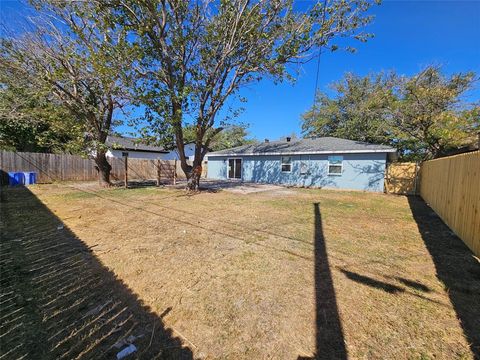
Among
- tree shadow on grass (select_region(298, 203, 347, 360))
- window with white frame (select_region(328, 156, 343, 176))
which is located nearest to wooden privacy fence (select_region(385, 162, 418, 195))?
window with white frame (select_region(328, 156, 343, 176))

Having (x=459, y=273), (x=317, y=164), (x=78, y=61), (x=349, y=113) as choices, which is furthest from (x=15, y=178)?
(x=349, y=113)

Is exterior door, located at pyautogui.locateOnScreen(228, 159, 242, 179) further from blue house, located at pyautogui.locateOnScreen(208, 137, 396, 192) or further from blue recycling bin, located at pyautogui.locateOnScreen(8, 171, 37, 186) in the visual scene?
blue recycling bin, located at pyautogui.locateOnScreen(8, 171, 37, 186)

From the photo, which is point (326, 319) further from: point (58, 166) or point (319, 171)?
point (58, 166)

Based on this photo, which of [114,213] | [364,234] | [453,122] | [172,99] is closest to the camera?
[364,234]

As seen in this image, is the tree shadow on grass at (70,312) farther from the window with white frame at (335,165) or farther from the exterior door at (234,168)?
the exterior door at (234,168)

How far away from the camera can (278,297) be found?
2672 mm

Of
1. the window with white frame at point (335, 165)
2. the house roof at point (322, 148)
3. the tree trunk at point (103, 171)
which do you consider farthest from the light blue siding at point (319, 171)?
the tree trunk at point (103, 171)

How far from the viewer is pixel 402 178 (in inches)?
482

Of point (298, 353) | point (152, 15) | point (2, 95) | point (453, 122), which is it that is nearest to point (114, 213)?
point (298, 353)

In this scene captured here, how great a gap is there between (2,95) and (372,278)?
17946mm

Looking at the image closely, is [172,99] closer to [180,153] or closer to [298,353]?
[180,153]

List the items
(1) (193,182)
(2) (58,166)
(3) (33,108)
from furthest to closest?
(2) (58,166) < (3) (33,108) < (1) (193,182)

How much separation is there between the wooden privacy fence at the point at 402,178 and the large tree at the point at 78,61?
44.4 ft

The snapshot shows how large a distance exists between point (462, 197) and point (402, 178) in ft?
28.5
